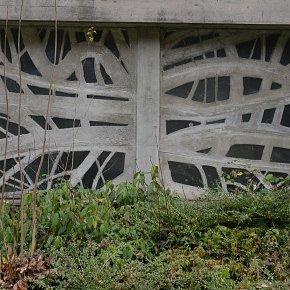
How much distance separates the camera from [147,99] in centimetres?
690

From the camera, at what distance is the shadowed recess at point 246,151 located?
7020mm

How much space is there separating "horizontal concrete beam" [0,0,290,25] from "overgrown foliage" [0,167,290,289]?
1.68m

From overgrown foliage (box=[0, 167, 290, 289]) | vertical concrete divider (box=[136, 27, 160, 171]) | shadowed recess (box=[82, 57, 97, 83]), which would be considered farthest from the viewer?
shadowed recess (box=[82, 57, 97, 83])

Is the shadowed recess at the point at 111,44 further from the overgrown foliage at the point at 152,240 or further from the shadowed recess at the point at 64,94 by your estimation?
the overgrown foliage at the point at 152,240

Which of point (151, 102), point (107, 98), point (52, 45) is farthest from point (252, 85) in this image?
point (52, 45)

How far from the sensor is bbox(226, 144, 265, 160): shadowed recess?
23.0 ft

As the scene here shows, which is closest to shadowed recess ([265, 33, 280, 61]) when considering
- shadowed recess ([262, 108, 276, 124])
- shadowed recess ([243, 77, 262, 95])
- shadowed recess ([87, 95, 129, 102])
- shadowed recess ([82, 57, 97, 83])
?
shadowed recess ([243, 77, 262, 95])

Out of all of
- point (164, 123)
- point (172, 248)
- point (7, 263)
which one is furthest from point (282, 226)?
point (7, 263)

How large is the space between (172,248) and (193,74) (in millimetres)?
2292

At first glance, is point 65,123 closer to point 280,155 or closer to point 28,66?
point 28,66

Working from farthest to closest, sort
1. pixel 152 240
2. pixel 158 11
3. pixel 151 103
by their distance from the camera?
pixel 151 103 < pixel 158 11 < pixel 152 240

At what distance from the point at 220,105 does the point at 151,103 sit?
29.6 inches

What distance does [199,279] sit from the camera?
4.68 metres

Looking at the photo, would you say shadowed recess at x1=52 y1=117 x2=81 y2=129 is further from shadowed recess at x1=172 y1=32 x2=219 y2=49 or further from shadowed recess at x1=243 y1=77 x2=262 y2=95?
shadowed recess at x1=243 y1=77 x2=262 y2=95
